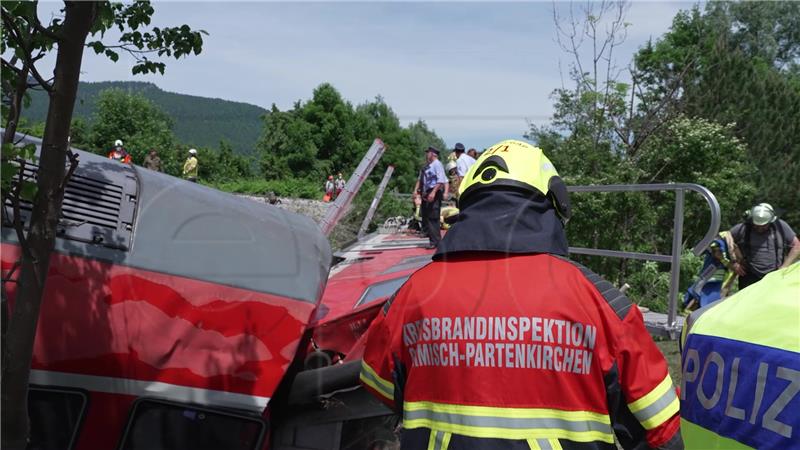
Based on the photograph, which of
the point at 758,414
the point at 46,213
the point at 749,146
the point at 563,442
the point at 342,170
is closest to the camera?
the point at 758,414

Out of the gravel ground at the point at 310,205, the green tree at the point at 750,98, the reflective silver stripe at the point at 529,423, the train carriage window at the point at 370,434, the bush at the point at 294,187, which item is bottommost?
the train carriage window at the point at 370,434

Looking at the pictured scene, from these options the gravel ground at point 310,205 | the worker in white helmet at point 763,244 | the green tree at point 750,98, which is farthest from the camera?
the green tree at point 750,98

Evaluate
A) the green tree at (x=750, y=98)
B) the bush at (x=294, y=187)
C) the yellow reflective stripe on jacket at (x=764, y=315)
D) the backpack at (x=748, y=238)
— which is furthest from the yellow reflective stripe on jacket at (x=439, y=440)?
the green tree at (x=750, y=98)

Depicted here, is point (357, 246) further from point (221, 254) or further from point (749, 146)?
point (749, 146)

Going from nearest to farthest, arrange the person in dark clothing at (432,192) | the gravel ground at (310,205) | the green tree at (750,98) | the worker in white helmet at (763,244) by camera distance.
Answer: the gravel ground at (310,205)
the worker in white helmet at (763,244)
the person in dark clothing at (432,192)
the green tree at (750,98)

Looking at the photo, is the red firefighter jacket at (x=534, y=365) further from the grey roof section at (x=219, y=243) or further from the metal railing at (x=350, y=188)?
the metal railing at (x=350, y=188)

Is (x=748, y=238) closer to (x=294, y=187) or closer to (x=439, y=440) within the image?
(x=294, y=187)

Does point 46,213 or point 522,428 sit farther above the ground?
point 46,213

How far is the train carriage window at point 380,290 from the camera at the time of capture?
4.25 m

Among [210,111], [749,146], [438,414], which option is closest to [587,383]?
[438,414]

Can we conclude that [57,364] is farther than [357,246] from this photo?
No

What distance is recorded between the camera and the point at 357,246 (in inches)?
345

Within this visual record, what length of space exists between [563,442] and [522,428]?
112 millimetres

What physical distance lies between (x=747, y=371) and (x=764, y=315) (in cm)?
13
